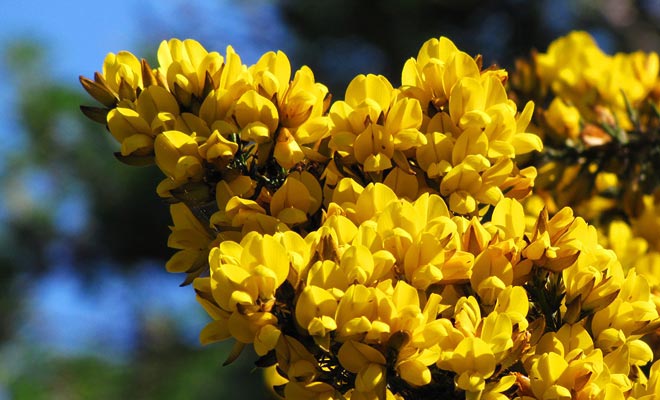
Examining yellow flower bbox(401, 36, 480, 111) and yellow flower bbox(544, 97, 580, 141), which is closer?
yellow flower bbox(401, 36, 480, 111)

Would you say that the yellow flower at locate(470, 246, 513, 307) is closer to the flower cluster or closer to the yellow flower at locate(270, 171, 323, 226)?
the yellow flower at locate(270, 171, 323, 226)

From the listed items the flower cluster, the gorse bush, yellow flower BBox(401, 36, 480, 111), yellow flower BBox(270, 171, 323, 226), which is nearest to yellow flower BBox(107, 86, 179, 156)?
the gorse bush

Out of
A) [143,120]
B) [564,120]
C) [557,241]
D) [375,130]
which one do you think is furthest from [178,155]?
[564,120]

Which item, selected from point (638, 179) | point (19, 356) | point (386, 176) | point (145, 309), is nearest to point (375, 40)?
point (145, 309)

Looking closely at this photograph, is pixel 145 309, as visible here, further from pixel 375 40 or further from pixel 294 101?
pixel 294 101

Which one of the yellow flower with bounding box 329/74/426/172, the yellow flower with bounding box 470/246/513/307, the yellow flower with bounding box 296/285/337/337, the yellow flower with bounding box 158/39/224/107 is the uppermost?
the yellow flower with bounding box 158/39/224/107

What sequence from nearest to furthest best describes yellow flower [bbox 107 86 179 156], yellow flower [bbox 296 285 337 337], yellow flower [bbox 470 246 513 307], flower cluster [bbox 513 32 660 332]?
yellow flower [bbox 296 285 337 337], yellow flower [bbox 470 246 513 307], yellow flower [bbox 107 86 179 156], flower cluster [bbox 513 32 660 332]

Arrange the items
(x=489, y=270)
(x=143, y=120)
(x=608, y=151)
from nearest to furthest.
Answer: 1. (x=489, y=270)
2. (x=143, y=120)
3. (x=608, y=151)

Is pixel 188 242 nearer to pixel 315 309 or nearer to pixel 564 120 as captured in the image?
pixel 315 309

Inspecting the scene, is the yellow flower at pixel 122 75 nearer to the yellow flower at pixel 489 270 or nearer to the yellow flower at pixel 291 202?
the yellow flower at pixel 291 202
